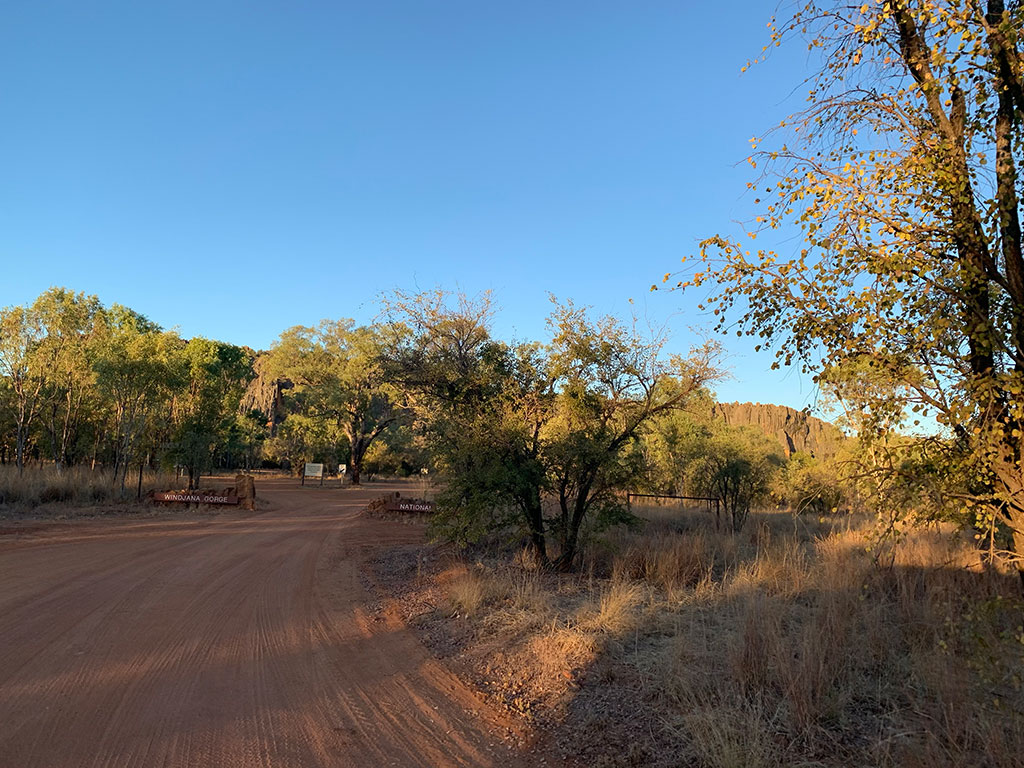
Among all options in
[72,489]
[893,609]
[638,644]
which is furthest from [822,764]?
[72,489]

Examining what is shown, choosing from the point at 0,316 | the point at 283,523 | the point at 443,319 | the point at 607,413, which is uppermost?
the point at 0,316

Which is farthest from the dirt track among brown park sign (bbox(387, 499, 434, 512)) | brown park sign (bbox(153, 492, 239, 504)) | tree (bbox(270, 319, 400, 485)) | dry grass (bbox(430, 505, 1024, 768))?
tree (bbox(270, 319, 400, 485))

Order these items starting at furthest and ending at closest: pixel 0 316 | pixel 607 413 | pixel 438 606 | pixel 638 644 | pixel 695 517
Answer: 1. pixel 0 316
2. pixel 695 517
3. pixel 607 413
4. pixel 438 606
5. pixel 638 644

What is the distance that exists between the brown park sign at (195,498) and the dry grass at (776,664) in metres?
18.7

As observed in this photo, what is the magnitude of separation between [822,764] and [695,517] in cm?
1620

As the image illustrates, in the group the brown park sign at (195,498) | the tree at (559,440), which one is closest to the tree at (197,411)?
the brown park sign at (195,498)

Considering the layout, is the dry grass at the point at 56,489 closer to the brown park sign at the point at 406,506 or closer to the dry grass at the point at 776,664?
the brown park sign at the point at 406,506

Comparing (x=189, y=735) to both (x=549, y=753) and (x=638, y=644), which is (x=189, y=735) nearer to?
(x=549, y=753)

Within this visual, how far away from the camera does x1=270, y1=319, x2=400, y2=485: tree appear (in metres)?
43.8

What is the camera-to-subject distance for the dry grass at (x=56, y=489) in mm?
19094

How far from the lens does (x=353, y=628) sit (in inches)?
291

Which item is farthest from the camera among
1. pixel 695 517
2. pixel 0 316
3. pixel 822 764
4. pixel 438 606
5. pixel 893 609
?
pixel 0 316

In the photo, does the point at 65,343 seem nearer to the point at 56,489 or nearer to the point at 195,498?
the point at 56,489

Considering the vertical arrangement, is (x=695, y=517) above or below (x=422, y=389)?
below
